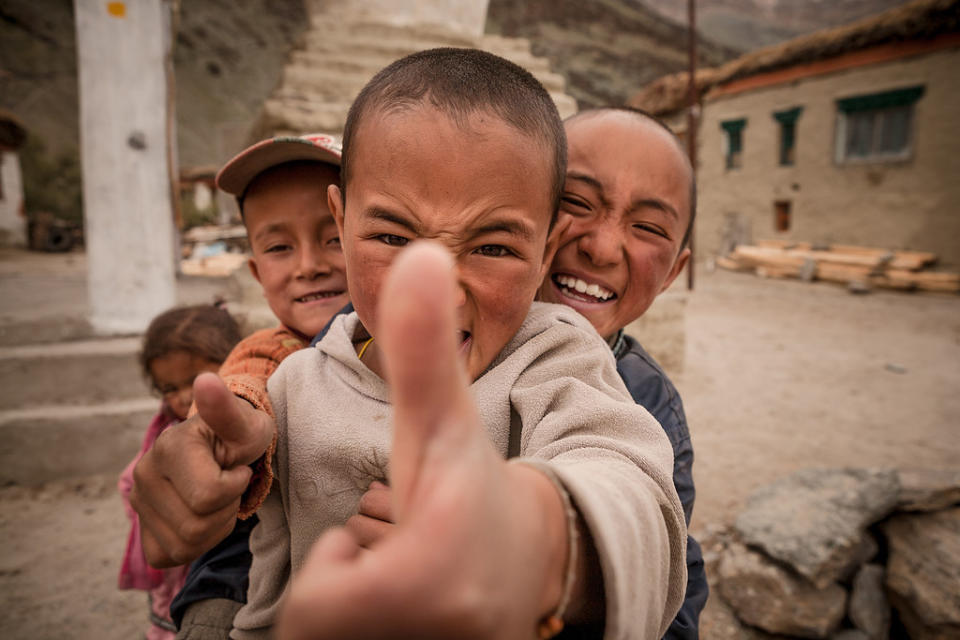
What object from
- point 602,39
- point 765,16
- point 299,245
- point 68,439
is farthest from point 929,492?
point 765,16

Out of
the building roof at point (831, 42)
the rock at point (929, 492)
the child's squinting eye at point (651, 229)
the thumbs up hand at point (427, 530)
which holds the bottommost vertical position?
the rock at point (929, 492)

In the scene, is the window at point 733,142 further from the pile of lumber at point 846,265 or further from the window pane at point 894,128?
the window pane at point 894,128

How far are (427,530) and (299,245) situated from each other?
1221mm

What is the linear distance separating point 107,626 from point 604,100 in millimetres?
30074

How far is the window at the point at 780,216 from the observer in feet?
41.5

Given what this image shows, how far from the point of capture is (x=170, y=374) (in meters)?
1.94

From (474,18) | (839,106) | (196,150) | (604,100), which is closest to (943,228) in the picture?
(839,106)

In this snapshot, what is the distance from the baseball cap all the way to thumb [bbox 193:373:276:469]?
27.6 inches

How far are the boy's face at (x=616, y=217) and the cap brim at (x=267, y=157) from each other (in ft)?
2.00

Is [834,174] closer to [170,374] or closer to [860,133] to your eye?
[860,133]

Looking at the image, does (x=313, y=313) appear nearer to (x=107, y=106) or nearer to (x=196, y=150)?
(x=107, y=106)

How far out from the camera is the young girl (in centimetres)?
190

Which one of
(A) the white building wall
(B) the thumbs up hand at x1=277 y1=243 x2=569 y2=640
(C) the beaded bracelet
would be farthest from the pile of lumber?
(A) the white building wall

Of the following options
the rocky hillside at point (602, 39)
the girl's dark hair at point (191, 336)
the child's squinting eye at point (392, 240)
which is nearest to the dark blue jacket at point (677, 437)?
the child's squinting eye at point (392, 240)
